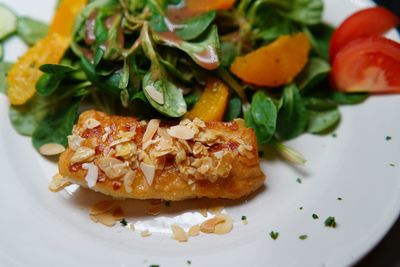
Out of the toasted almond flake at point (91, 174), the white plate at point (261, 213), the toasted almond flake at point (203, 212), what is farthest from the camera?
the toasted almond flake at point (203, 212)

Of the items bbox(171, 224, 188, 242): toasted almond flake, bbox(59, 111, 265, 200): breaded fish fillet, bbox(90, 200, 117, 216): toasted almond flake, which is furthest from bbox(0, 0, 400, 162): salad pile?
bbox(171, 224, 188, 242): toasted almond flake

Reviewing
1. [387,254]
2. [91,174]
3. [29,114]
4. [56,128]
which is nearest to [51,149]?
[56,128]

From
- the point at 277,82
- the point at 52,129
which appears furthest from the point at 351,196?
the point at 52,129

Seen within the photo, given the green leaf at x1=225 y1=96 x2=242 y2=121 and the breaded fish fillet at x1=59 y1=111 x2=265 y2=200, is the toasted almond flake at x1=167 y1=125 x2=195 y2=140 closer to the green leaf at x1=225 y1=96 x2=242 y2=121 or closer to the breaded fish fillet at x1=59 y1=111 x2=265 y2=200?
the breaded fish fillet at x1=59 y1=111 x2=265 y2=200

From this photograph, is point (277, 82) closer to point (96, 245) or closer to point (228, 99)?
point (228, 99)

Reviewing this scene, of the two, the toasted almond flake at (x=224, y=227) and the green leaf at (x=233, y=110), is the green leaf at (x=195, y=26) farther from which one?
the toasted almond flake at (x=224, y=227)

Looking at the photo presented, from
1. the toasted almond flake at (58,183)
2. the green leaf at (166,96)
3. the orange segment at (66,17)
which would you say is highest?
the orange segment at (66,17)

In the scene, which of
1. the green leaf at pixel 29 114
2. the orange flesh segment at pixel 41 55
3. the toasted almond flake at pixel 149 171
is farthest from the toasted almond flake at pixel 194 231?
the orange flesh segment at pixel 41 55
